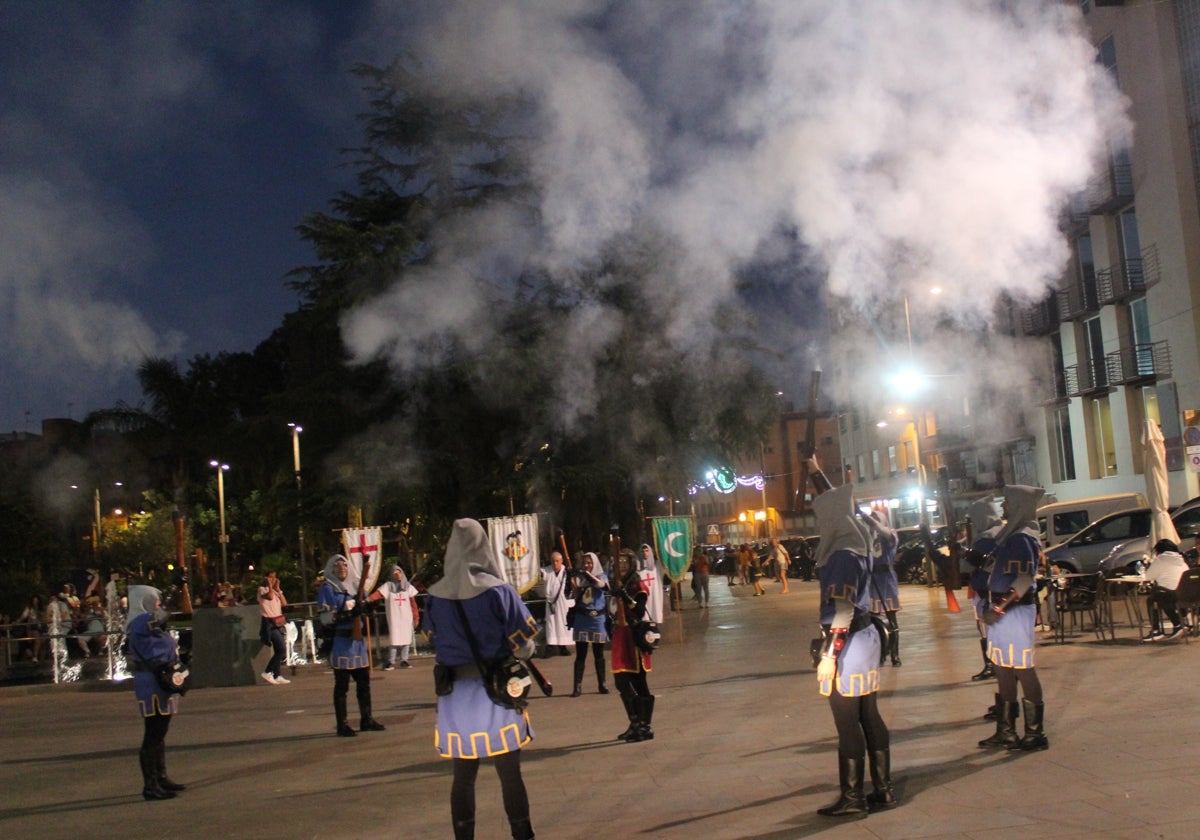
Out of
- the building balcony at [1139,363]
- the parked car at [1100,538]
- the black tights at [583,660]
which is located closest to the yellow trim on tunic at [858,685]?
the black tights at [583,660]

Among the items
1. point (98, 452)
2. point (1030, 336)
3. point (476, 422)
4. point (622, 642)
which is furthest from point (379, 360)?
point (98, 452)

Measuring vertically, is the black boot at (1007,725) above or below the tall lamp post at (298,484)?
below

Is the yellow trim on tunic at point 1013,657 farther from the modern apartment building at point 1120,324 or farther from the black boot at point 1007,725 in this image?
the modern apartment building at point 1120,324

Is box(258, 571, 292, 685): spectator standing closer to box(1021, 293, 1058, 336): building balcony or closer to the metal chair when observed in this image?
the metal chair

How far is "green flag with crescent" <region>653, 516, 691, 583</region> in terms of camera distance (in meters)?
22.9

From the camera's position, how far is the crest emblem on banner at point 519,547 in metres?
19.0

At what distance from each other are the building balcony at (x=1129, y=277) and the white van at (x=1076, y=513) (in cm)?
761

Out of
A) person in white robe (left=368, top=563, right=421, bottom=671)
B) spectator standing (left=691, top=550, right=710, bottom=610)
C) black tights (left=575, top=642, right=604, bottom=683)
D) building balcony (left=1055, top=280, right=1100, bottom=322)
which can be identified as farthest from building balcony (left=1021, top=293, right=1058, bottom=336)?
black tights (left=575, top=642, right=604, bottom=683)

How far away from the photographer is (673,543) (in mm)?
23172

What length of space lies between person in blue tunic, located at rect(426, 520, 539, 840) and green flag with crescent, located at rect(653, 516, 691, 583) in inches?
677

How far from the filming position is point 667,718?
1044 cm

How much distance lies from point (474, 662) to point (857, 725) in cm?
226

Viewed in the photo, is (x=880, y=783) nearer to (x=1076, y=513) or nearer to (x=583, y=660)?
(x=583, y=660)

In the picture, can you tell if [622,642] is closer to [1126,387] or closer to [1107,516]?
[1107,516]
